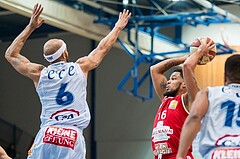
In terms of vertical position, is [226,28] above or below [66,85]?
above

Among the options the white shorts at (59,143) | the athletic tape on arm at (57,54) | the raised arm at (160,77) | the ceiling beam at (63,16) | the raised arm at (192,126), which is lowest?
the white shorts at (59,143)

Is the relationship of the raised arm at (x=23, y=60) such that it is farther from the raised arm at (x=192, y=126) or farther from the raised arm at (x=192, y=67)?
the raised arm at (x=192, y=126)

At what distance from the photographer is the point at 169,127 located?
22.6 feet

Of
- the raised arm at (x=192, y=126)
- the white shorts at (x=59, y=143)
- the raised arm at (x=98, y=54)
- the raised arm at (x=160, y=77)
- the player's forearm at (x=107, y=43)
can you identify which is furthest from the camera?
the raised arm at (x=160, y=77)

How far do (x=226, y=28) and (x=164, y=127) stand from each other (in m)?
10.5

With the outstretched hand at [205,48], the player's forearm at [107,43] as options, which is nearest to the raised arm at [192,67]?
the outstretched hand at [205,48]

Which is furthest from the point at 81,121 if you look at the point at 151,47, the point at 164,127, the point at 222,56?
the point at 222,56

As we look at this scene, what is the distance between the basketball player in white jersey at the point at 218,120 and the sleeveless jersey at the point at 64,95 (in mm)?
1868

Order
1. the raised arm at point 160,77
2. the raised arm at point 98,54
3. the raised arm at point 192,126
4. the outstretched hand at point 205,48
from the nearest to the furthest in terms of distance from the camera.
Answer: the raised arm at point 192,126
the outstretched hand at point 205,48
the raised arm at point 98,54
the raised arm at point 160,77

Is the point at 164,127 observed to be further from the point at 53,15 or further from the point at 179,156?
the point at 53,15

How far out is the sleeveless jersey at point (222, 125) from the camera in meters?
4.79

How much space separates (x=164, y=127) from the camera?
6930 millimetres

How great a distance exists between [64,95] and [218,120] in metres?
2.09

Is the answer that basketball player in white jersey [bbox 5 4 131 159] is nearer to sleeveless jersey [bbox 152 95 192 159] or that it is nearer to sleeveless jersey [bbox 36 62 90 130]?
sleeveless jersey [bbox 36 62 90 130]
